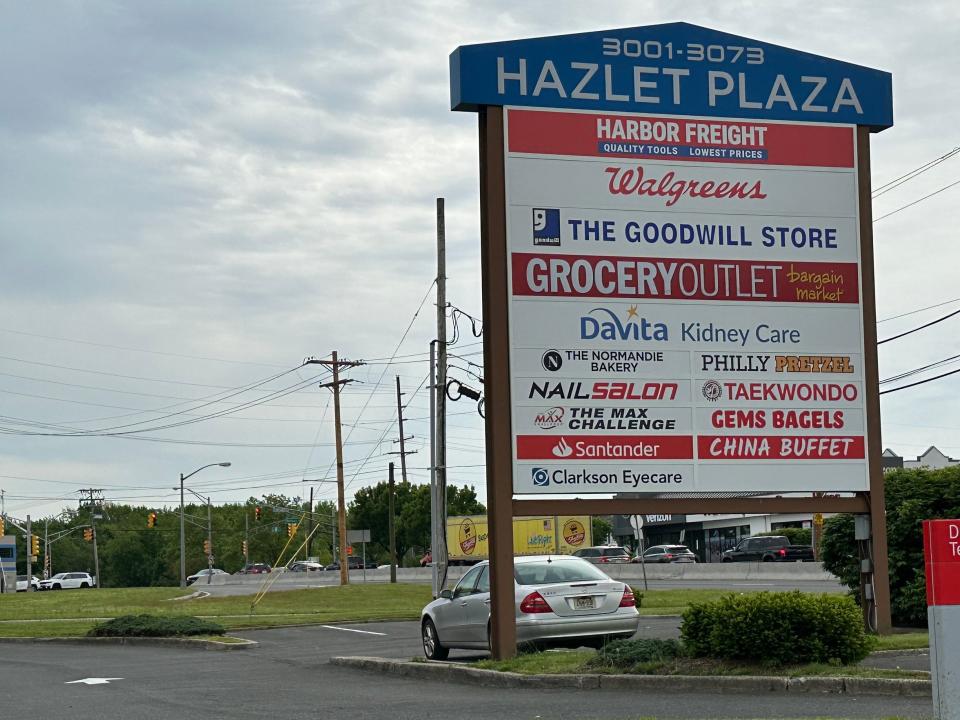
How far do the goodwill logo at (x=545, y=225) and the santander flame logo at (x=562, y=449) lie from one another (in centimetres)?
245

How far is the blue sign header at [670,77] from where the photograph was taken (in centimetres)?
1644

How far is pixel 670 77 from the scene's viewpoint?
1681 centimetres

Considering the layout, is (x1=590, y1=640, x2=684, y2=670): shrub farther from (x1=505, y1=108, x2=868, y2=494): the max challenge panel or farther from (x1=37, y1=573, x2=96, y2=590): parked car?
(x1=37, y1=573, x2=96, y2=590): parked car

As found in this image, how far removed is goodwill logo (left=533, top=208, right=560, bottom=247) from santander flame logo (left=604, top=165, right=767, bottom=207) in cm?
80

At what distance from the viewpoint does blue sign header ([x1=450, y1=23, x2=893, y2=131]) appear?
16438 millimetres

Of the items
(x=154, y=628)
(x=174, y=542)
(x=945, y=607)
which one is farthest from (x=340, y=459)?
(x=174, y=542)

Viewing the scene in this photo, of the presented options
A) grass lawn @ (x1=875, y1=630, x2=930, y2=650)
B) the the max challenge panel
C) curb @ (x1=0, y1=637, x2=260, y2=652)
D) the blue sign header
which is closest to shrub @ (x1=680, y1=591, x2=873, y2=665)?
grass lawn @ (x1=875, y1=630, x2=930, y2=650)

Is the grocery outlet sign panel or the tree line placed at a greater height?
the grocery outlet sign panel

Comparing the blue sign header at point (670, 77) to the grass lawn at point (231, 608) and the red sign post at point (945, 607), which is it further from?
the grass lawn at point (231, 608)

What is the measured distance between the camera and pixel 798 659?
44.1ft

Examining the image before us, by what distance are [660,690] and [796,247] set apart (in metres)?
6.34

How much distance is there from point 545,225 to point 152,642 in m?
14.5

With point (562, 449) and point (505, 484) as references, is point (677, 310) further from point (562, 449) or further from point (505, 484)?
point (505, 484)

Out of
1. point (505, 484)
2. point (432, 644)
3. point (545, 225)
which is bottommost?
point (432, 644)
